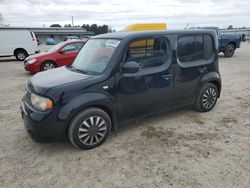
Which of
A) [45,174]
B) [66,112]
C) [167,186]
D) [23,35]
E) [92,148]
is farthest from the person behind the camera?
[23,35]

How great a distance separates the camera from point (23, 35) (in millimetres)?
15156

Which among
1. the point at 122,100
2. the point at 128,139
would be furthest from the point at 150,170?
the point at 122,100

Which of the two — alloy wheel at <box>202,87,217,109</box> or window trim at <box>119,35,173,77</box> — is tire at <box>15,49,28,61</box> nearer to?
window trim at <box>119,35,173,77</box>

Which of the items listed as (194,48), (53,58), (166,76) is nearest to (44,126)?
(166,76)

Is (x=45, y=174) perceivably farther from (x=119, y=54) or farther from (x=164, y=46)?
(x=164, y=46)

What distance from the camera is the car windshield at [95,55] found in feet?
11.9

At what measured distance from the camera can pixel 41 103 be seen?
10.3 feet

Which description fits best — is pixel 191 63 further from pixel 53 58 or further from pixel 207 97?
pixel 53 58

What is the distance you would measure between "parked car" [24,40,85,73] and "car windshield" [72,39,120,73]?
5.26 meters

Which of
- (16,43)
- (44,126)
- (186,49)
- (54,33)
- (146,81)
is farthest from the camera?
(54,33)

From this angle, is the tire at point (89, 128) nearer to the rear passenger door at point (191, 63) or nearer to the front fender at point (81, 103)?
the front fender at point (81, 103)

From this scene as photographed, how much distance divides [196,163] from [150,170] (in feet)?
2.15

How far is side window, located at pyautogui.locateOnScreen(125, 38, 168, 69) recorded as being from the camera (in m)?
3.67

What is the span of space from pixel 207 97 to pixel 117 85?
228 cm
